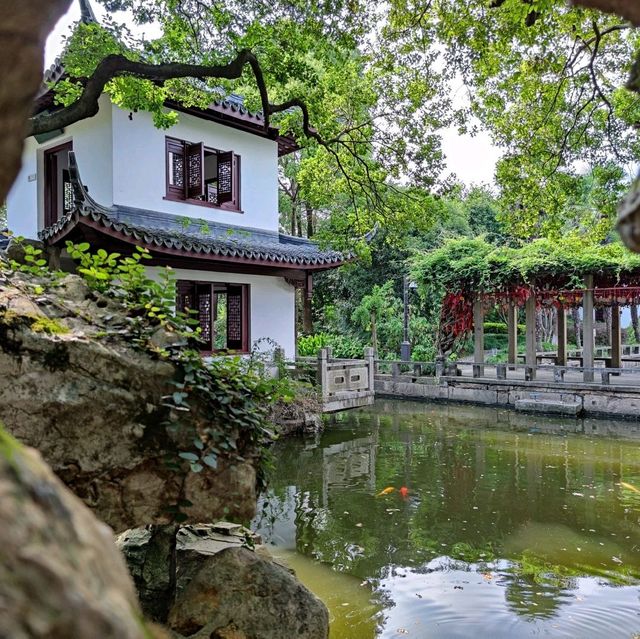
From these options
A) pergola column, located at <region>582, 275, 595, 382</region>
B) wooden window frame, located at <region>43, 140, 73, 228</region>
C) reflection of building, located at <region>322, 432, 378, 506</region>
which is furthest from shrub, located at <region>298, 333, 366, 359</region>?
wooden window frame, located at <region>43, 140, 73, 228</region>

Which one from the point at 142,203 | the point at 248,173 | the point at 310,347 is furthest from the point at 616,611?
the point at 310,347

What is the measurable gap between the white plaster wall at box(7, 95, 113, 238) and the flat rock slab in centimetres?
1076

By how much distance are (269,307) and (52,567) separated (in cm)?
1162

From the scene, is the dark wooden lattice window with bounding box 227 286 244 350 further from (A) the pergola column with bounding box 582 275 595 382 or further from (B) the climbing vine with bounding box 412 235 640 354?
(A) the pergola column with bounding box 582 275 595 382

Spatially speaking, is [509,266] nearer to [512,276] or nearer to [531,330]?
[512,276]

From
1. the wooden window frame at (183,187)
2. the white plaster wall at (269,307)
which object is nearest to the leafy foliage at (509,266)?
the white plaster wall at (269,307)

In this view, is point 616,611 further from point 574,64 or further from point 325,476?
point 574,64

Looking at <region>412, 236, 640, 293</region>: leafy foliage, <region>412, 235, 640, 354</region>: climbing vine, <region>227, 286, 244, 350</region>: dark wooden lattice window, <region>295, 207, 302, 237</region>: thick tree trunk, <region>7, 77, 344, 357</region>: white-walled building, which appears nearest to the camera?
<region>7, 77, 344, 357</region>: white-walled building

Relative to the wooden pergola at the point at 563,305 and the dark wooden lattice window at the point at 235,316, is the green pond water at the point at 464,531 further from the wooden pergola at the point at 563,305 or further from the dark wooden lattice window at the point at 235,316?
the wooden pergola at the point at 563,305

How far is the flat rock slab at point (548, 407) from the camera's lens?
13.9 metres

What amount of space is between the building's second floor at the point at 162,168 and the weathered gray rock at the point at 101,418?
6422 millimetres

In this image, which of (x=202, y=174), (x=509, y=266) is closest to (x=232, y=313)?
(x=202, y=174)

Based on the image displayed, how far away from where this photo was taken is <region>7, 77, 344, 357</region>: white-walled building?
10047mm

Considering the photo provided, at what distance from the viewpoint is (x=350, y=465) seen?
973 centimetres
